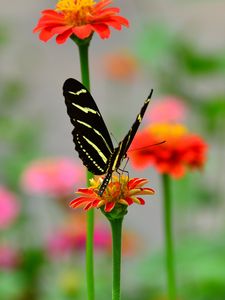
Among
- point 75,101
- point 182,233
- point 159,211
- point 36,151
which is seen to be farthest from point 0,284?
point 159,211

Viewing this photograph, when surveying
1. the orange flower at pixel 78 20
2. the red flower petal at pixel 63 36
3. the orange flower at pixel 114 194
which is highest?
the orange flower at pixel 78 20

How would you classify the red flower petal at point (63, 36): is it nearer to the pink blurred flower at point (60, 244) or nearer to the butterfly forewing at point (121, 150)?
the butterfly forewing at point (121, 150)

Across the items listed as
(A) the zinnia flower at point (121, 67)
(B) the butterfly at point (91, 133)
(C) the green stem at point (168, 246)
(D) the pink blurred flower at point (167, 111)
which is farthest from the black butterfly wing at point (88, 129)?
(A) the zinnia flower at point (121, 67)

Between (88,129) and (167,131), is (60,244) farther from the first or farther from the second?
(88,129)

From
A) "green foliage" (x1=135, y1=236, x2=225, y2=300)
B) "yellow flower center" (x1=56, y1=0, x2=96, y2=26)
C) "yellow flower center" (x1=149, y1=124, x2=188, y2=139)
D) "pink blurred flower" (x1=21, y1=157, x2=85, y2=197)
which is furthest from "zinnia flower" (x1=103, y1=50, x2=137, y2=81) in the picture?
"yellow flower center" (x1=56, y1=0, x2=96, y2=26)

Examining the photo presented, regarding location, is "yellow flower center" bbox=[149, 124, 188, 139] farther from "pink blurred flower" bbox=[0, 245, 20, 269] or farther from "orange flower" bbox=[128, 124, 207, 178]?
"pink blurred flower" bbox=[0, 245, 20, 269]

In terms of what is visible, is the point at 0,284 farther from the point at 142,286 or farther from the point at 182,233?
the point at 182,233
